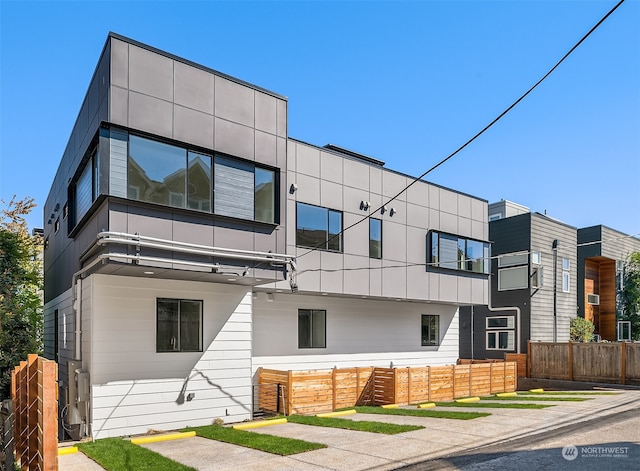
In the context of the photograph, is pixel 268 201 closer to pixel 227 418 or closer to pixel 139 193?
pixel 139 193

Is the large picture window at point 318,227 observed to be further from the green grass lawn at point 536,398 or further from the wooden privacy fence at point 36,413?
the wooden privacy fence at point 36,413

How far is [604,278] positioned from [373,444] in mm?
28219

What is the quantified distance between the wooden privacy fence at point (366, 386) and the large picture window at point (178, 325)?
2.98 m

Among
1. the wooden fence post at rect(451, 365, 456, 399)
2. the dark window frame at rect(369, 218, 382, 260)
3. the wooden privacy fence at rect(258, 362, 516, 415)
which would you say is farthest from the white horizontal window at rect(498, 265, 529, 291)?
the dark window frame at rect(369, 218, 382, 260)

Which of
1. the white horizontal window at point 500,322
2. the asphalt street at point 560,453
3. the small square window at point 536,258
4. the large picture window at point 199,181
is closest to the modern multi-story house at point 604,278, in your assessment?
the small square window at point 536,258

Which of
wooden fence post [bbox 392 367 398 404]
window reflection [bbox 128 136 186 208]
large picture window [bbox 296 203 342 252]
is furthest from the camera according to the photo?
wooden fence post [bbox 392 367 398 404]

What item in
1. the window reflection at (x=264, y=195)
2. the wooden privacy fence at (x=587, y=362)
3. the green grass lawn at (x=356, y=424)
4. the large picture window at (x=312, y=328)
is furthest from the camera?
the wooden privacy fence at (x=587, y=362)

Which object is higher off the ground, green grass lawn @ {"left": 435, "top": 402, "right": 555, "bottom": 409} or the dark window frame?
the dark window frame

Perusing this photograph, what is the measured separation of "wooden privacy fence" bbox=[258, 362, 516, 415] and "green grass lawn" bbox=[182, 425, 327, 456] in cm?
268

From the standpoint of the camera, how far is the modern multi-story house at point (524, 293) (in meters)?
26.7

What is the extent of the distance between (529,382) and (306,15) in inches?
725

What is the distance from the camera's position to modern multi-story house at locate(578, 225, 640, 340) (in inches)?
1222

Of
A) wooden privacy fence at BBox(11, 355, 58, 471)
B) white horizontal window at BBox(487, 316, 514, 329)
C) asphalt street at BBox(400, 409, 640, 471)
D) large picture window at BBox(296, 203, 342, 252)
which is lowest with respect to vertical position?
asphalt street at BBox(400, 409, 640, 471)

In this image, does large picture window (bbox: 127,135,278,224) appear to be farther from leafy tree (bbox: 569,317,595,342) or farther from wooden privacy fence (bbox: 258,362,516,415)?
leafy tree (bbox: 569,317,595,342)
